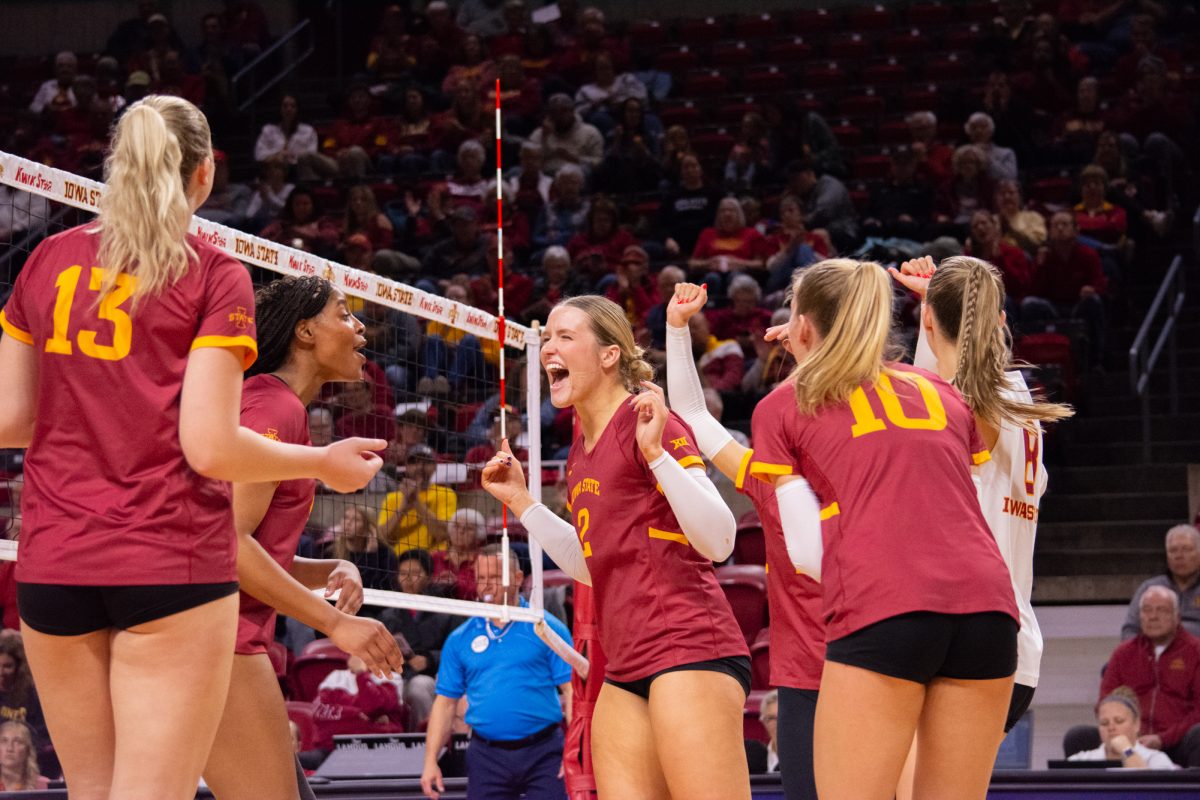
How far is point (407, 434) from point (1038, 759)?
4178 millimetres

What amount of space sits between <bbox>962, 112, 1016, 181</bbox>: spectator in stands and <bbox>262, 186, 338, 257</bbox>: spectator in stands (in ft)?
19.6

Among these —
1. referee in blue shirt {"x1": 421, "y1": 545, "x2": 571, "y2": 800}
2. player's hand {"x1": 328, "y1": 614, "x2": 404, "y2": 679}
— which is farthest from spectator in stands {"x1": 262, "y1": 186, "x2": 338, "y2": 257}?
player's hand {"x1": 328, "y1": 614, "x2": 404, "y2": 679}

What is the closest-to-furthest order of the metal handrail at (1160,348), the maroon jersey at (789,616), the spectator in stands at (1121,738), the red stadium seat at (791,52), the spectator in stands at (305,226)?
the maroon jersey at (789,616) < the spectator in stands at (1121,738) < the metal handrail at (1160,348) < the spectator in stands at (305,226) < the red stadium seat at (791,52)

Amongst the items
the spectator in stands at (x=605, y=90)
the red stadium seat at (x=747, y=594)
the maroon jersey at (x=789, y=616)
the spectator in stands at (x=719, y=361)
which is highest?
the spectator in stands at (x=605, y=90)

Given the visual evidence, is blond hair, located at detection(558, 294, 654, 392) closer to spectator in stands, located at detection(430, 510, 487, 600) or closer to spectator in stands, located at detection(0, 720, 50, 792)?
spectator in stands, located at detection(430, 510, 487, 600)

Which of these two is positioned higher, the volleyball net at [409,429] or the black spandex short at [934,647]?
the volleyball net at [409,429]

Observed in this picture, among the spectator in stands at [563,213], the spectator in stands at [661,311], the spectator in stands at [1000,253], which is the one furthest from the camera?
the spectator in stands at [563,213]

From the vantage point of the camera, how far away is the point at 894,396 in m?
3.49

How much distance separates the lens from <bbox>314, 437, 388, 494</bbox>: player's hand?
310 cm

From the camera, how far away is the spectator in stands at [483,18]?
17.4 meters

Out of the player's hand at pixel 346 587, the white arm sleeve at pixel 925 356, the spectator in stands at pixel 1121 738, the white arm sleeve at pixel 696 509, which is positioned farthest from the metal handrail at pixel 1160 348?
the player's hand at pixel 346 587

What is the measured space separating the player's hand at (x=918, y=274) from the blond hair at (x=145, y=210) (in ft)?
7.30

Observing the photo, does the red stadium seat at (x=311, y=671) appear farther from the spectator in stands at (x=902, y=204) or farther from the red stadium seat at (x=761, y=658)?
the spectator in stands at (x=902, y=204)

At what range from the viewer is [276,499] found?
3.91 metres
